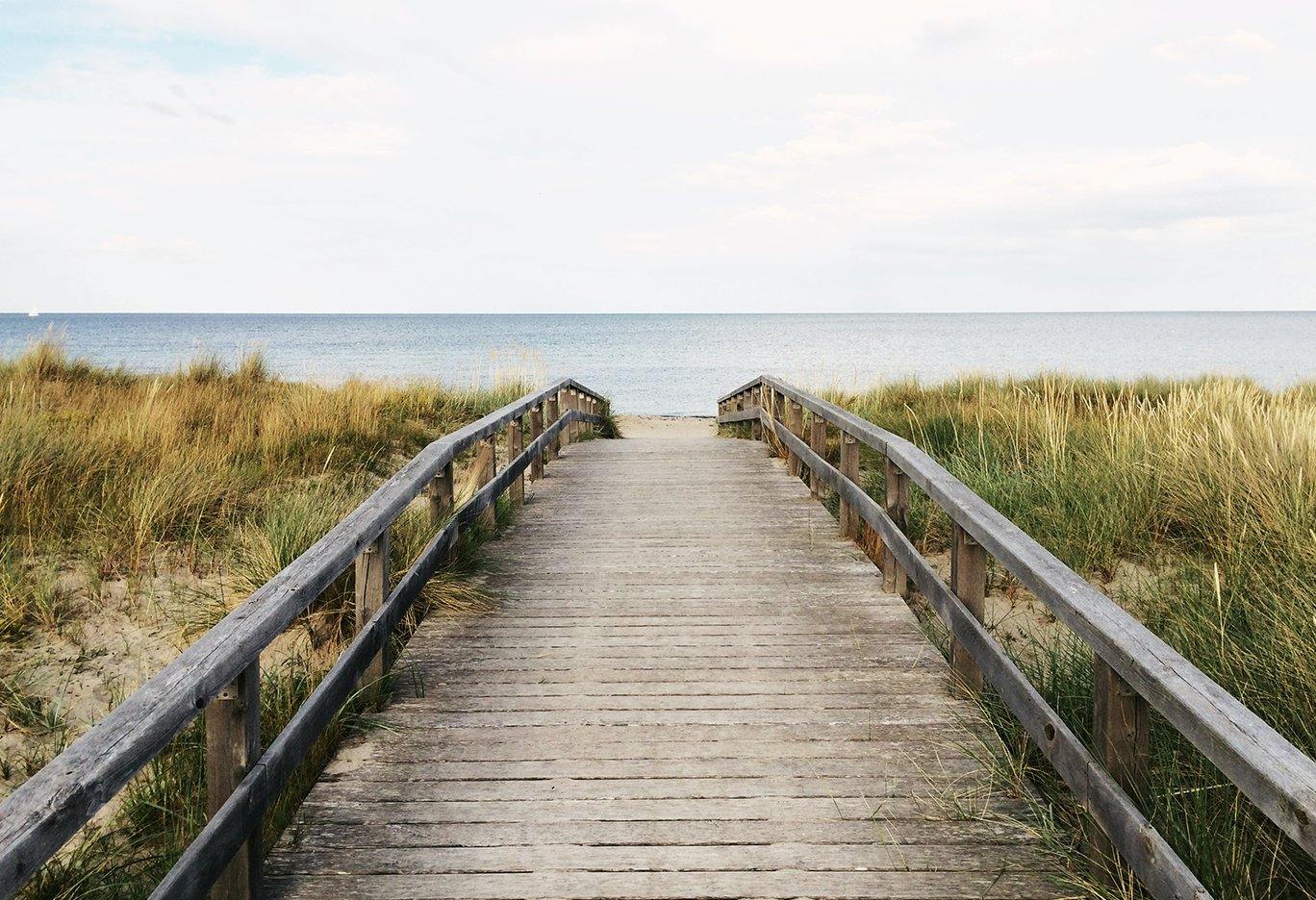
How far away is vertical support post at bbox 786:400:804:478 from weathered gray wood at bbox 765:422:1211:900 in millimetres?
4293

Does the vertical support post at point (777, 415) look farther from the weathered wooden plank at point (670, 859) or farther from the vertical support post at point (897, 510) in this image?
the weathered wooden plank at point (670, 859)

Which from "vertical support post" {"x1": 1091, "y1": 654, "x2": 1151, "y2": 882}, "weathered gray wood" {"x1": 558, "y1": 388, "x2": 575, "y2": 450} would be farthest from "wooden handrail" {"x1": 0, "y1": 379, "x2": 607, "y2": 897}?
"weathered gray wood" {"x1": 558, "y1": 388, "x2": 575, "y2": 450}

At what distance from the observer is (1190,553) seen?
16.8ft

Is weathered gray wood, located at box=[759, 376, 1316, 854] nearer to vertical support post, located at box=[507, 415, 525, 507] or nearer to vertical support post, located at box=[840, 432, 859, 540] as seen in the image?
vertical support post, located at box=[840, 432, 859, 540]


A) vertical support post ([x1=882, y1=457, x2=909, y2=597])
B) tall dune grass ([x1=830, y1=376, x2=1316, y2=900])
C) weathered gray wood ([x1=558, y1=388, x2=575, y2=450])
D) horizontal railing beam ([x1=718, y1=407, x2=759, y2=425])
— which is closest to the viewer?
tall dune grass ([x1=830, y1=376, x2=1316, y2=900])

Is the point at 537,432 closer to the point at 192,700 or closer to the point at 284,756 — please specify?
the point at 284,756

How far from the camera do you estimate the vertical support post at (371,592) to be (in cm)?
344

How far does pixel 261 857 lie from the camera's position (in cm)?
229

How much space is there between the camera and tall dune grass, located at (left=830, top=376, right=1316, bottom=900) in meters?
2.30

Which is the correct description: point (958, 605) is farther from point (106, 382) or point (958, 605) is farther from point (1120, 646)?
point (106, 382)

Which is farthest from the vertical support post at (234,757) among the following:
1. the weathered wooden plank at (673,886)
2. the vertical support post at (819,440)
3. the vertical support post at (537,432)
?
the vertical support post at (537,432)

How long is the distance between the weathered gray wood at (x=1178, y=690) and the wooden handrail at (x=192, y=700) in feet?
6.17

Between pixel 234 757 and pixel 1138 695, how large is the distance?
2.14 meters
